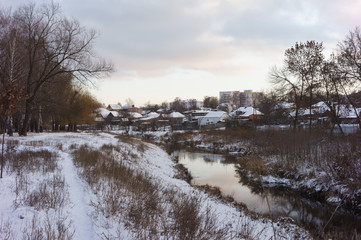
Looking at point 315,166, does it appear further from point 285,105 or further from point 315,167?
point 285,105

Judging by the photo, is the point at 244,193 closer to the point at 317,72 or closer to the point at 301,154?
the point at 301,154

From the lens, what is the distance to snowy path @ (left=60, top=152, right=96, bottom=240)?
14.2ft

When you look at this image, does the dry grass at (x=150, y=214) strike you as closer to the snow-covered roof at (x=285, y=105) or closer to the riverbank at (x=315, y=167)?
the riverbank at (x=315, y=167)

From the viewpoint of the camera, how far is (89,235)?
4266 millimetres

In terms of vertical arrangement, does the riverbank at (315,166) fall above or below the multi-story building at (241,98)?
below

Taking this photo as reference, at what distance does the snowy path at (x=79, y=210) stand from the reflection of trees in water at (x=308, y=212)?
5231 millimetres

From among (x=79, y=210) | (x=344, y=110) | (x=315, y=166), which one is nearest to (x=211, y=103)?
(x=344, y=110)

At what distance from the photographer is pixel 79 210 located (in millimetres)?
5289

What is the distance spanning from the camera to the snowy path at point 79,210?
4332 millimetres

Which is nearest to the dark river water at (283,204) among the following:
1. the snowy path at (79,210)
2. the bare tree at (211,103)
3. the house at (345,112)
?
the snowy path at (79,210)

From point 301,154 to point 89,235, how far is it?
16.7 m

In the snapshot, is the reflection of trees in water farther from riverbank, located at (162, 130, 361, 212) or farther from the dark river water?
riverbank, located at (162, 130, 361, 212)

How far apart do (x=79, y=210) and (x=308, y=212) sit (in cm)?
1000

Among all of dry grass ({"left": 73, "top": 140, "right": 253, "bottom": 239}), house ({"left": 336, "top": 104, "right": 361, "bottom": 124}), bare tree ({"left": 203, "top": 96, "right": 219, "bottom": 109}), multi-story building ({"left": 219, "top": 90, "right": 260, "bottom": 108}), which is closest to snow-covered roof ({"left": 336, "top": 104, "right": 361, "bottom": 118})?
house ({"left": 336, "top": 104, "right": 361, "bottom": 124})
